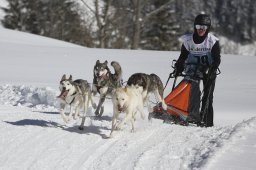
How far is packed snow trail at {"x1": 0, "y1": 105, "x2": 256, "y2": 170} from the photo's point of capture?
5488 mm

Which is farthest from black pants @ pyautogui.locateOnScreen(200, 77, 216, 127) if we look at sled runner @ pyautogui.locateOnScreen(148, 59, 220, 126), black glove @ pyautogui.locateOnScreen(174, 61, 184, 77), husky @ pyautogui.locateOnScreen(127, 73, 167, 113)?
husky @ pyautogui.locateOnScreen(127, 73, 167, 113)

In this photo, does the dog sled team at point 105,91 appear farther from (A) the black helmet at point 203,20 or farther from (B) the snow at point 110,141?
(A) the black helmet at point 203,20

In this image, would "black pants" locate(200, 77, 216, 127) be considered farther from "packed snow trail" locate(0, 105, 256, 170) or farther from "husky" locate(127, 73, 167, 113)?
"packed snow trail" locate(0, 105, 256, 170)

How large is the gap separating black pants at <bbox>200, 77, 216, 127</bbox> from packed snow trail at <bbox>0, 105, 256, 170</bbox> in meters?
0.81

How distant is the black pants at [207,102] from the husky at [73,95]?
1803 mm

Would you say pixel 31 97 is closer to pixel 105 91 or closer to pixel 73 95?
pixel 105 91

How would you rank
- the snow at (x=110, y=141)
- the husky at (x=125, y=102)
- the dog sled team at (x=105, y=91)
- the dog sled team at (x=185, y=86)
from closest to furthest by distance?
the snow at (x=110, y=141)
the husky at (x=125, y=102)
the dog sled team at (x=105, y=91)
the dog sled team at (x=185, y=86)

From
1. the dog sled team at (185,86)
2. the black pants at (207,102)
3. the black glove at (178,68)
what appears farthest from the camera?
the black glove at (178,68)

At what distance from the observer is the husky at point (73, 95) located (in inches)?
282

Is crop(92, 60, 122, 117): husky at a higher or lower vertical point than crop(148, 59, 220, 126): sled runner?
higher

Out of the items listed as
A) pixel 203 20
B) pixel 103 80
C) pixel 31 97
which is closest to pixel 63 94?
pixel 103 80

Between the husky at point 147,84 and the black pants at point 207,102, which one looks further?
the black pants at point 207,102

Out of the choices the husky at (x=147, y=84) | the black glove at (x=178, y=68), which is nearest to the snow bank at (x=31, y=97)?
the husky at (x=147, y=84)

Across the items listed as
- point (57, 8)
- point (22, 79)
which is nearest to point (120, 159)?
point (22, 79)
